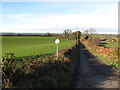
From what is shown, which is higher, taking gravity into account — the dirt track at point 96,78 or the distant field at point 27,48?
the distant field at point 27,48

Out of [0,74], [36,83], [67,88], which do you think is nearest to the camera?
[0,74]

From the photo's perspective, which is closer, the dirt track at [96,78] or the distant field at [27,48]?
the dirt track at [96,78]

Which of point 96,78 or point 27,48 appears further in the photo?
point 27,48

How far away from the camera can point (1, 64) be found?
6.38 m

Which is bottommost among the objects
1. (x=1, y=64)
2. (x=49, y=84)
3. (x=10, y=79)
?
(x=49, y=84)

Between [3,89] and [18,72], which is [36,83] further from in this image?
[3,89]

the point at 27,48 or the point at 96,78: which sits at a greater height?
the point at 27,48

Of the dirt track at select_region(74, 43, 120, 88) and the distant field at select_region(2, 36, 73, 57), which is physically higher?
the distant field at select_region(2, 36, 73, 57)

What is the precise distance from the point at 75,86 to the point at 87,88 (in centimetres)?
74

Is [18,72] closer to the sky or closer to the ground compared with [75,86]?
closer to the sky

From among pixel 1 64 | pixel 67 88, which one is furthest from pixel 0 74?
pixel 67 88

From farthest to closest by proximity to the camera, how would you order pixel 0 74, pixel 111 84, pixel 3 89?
pixel 111 84 < pixel 0 74 < pixel 3 89

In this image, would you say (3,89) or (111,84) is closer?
(3,89)

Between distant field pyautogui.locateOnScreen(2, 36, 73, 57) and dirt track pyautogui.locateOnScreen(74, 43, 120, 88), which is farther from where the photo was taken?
distant field pyautogui.locateOnScreen(2, 36, 73, 57)
